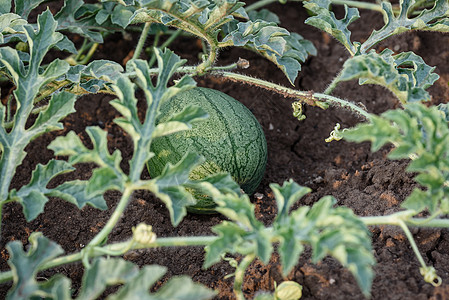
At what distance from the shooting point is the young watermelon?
2504 mm

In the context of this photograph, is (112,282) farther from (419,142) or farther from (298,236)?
(419,142)

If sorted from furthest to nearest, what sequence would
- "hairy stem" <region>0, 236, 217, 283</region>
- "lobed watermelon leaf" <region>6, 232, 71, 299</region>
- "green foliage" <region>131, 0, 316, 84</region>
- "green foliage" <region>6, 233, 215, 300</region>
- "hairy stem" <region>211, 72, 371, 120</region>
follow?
"hairy stem" <region>211, 72, 371, 120</region> → "green foliage" <region>131, 0, 316, 84</region> → "hairy stem" <region>0, 236, 217, 283</region> → "lobed watermelon leaf" <region>6, 232, 71, 299</region> → "green foliage" <region>6, 233, 215, 300</region>

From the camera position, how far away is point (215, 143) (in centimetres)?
251

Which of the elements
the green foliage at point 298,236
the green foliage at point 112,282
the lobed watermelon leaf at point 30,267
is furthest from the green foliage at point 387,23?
the lobed watermelon leaf at point 30,267

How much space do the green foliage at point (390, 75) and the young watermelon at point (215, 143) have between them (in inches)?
25.1

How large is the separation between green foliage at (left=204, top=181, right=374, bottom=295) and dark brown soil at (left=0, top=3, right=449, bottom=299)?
0.49m

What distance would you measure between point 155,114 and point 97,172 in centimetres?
32

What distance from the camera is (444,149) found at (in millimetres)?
1702

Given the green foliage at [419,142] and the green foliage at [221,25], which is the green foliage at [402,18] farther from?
the green foliage at [419,142]

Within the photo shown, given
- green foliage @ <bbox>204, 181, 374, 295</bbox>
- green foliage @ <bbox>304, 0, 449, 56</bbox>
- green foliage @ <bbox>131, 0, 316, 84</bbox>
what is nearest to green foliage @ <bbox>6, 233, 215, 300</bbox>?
green foliage @ <bbox>204, 181, 374, 295</bbox>

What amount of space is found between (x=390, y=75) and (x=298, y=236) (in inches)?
33.3

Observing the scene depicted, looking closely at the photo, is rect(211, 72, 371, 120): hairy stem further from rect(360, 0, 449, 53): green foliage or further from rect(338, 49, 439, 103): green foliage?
rect(360, 0, 449, 53): green foliage

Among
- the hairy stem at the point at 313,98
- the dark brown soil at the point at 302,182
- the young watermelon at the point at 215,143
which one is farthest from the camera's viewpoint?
the young watermelon at the point at 215,143

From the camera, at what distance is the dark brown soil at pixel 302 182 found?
2119 mm
